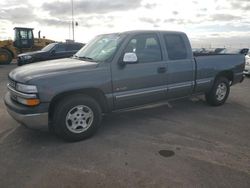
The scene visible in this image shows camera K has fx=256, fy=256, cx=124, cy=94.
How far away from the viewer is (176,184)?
3.10 metres

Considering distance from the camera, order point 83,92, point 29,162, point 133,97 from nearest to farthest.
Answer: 1. point 29,162
2. point 83,92
3. point 133,97

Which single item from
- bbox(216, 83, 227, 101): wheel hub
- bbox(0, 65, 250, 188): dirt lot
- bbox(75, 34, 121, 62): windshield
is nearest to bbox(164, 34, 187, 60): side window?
bbox(75, 34, 121, 62): windshield

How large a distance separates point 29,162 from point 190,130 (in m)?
2.89

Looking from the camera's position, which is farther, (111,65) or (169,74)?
(169,74)

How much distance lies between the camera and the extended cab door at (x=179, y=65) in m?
5.28

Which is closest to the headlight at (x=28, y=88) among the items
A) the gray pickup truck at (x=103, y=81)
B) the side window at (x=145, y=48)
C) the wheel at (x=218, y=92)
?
the gray pickup truck at (x=103, y=81)

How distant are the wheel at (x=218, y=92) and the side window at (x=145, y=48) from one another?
2080 mm

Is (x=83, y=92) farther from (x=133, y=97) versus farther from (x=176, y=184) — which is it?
(x=176, y=184)

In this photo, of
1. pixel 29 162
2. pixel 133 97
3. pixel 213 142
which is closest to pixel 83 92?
pixel 133 97

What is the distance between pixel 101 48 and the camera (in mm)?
4961

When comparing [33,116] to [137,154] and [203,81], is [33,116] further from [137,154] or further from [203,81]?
[203,81]

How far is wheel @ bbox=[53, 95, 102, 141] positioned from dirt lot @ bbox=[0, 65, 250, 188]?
17 cm

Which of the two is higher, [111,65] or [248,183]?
[111,65]

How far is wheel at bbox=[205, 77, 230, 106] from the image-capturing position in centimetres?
640
